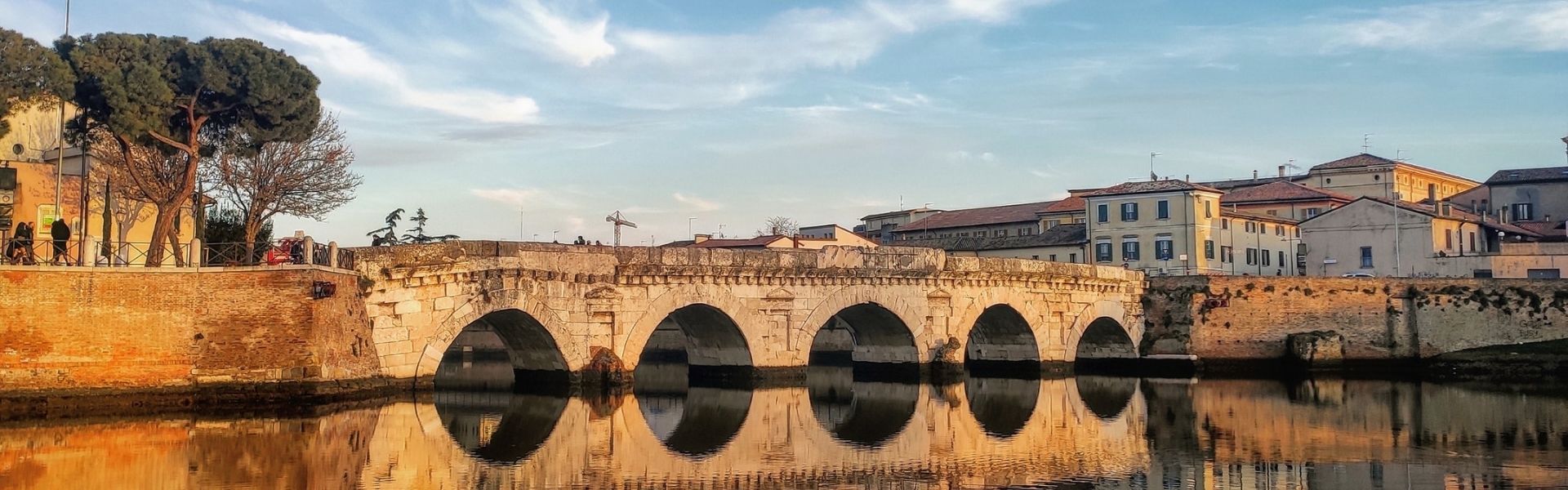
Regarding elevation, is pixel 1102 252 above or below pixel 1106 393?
above

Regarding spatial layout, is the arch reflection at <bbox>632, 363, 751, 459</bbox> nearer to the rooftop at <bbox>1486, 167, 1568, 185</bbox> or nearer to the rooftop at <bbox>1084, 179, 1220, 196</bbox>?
the rooftop at <bbox>1084, 179, 1220, 196</bbox>

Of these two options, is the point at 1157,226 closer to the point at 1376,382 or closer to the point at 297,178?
the point at 1376,382

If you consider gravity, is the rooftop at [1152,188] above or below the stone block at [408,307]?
above

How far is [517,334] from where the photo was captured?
116ft

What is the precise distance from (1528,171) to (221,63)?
56930 millimetres

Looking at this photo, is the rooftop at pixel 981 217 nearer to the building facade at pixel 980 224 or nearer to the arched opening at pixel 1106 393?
the building facade at pixel 980 224

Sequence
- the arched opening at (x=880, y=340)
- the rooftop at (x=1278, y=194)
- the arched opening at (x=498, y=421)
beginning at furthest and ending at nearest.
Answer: the rooftop at (x=1278, y=194), the arched opening at (x=880, y=340), the arched opening at (x=498, y=421)

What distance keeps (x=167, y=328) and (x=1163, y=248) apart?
142 ft

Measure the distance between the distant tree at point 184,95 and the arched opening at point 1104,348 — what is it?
2647cm

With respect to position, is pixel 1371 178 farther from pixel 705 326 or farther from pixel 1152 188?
pixel 705 326

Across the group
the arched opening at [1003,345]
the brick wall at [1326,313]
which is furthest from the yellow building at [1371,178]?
the arched opening at [1003,345]

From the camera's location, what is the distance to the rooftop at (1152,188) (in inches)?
2376

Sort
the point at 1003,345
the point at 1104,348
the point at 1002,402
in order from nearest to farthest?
the point at 1002,402 → the point at 1003,345 → the point at 1104,348

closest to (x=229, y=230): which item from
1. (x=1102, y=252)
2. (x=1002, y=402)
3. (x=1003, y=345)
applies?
(x=1002, y=402)
